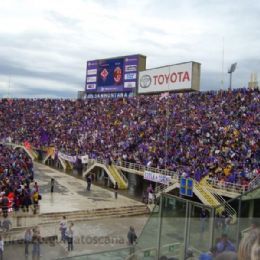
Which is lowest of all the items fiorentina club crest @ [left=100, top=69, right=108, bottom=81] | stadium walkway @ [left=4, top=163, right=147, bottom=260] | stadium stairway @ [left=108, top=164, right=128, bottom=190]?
stadium walkway @ [left=4, top=163, right=147, bottom=260]

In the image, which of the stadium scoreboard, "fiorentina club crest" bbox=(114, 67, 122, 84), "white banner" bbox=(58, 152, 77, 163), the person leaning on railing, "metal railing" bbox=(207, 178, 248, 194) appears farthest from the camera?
"fiorentina club crest" bbox=(114, 67, 122, 84)

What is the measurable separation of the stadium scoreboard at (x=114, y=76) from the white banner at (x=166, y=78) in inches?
65.1

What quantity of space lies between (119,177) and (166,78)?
54.5 feet

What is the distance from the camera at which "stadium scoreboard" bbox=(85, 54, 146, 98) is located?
5138 cm

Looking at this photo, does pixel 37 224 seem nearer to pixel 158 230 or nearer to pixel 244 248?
pixel 158 230

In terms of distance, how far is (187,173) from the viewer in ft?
89.5

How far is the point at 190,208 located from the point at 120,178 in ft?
88.8

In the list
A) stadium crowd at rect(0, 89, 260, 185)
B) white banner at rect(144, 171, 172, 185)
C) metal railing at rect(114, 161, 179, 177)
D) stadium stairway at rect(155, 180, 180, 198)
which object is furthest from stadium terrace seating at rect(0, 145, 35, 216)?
stadium crowd at rect(0, 89, 260, 185)

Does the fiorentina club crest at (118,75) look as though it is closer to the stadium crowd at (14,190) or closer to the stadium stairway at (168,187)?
the stadium stairway at (168,187)

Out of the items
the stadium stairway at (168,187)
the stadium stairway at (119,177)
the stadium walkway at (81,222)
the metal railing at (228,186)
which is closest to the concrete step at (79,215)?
the stadium walkway at (81,222)

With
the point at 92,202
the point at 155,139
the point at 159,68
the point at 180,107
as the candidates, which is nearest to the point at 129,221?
the point at 92,202

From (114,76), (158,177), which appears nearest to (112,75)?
(114,76)

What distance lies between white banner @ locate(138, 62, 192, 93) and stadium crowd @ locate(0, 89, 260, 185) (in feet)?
7.92

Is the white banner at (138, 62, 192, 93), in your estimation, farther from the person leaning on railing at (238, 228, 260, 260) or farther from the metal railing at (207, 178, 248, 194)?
the person leaning on railing at (238, 228, 260, 260)
